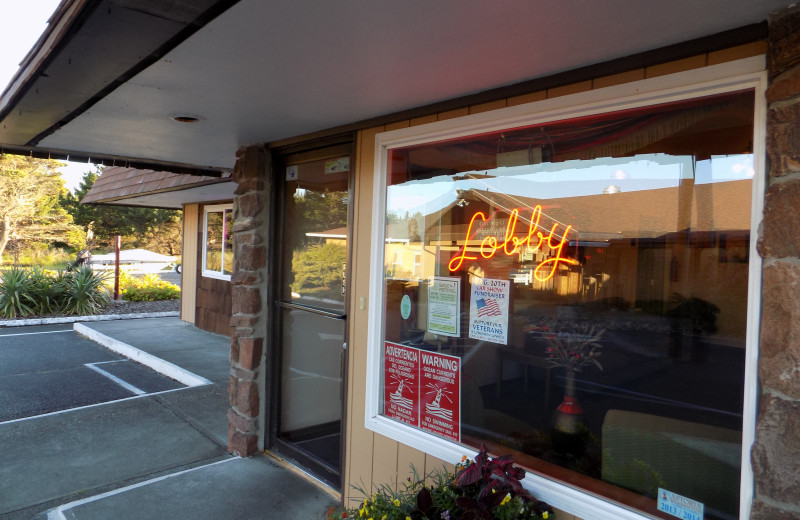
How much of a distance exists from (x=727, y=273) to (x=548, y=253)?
806mm

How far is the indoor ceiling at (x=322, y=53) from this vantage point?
1708 mm

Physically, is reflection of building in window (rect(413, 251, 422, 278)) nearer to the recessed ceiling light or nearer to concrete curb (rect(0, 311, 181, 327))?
the recessed ceiling light

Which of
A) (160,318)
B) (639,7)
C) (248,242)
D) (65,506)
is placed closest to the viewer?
(639,7)

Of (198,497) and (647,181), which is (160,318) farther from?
(647,181)

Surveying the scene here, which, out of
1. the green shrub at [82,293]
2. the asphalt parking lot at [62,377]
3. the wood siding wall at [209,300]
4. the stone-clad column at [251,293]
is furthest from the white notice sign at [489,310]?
the green shrub at [82,293]

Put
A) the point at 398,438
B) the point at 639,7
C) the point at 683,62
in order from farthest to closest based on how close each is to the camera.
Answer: the point at 398,438
the point at 683,62
the point at 639,7

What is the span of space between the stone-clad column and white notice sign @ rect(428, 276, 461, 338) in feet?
5.60

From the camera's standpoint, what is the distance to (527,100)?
2508 millimetres

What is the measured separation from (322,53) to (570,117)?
1.20 meters

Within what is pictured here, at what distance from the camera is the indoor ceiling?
5.60ft

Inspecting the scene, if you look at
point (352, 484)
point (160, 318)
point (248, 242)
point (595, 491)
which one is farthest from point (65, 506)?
point (160, 318)

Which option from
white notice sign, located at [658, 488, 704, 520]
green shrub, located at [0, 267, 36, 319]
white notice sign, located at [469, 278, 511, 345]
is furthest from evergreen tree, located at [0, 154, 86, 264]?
white notice sign, located at [658, 488, 704, 520]

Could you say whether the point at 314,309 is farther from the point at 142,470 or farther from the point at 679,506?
the point at 679,506

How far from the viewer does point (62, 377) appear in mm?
6695
